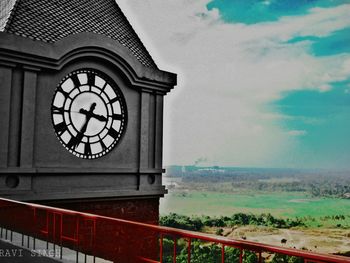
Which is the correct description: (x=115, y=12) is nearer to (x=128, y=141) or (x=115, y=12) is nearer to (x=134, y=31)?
(x=134, y=31)

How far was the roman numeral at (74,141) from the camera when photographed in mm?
9734

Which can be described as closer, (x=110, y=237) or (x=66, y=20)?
(x=110, y=237)

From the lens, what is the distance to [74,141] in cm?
982

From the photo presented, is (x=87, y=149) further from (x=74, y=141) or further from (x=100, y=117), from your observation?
(x=100, y=117)

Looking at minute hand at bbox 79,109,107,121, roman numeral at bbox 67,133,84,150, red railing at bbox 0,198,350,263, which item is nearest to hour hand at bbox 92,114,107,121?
minute hand at bbox 79,109,107,121

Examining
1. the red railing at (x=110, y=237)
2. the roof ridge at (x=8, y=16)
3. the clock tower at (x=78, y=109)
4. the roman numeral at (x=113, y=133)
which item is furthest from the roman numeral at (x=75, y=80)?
the red railing at (x=110, y=237)

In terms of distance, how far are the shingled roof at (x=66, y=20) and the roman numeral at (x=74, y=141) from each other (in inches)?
93.4

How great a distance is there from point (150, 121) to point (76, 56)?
111 inches

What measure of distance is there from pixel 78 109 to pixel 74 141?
0.78 m

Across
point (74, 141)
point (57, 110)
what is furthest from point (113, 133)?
point (57, 110)

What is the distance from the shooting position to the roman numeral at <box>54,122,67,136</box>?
31.2 feet

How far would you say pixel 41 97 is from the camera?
9.22 m

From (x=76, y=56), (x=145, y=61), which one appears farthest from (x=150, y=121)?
(x=76, y=56)

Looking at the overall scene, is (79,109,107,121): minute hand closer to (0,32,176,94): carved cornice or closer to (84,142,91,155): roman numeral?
(84,142,91,155): roman numeral
